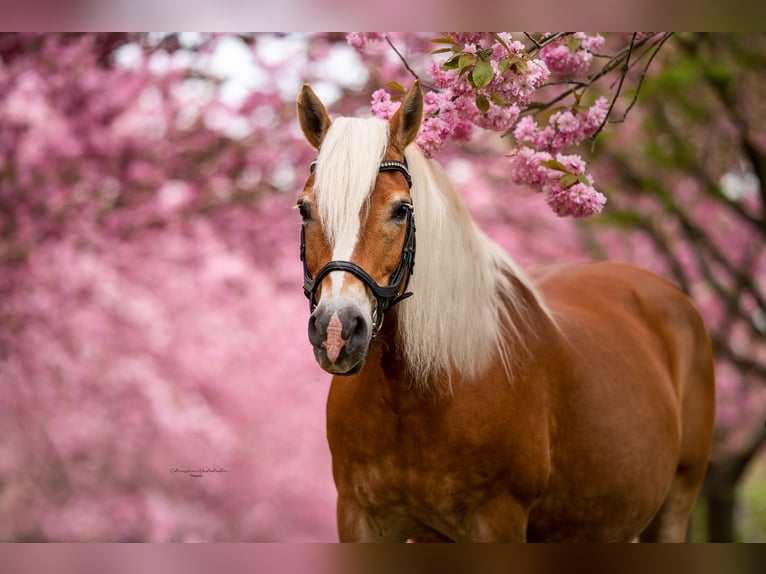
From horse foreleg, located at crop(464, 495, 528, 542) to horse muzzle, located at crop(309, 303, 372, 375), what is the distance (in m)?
0.60

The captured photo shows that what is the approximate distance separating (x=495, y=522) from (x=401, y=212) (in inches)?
30.5

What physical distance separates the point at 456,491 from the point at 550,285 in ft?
3.51

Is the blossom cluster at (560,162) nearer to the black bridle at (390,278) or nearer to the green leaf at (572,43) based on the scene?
the green leaf at (572,43)

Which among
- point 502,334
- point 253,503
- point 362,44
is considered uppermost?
point 362,44

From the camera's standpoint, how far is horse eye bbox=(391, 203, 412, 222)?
5.97ft

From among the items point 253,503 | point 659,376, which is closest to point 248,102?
point 253,503

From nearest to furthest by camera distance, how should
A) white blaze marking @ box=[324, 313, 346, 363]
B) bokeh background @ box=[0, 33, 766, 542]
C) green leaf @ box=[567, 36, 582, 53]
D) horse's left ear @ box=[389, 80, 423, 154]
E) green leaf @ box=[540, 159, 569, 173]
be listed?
white blaze marking @ box=[324, 313, 346, 363]
horse's left ear @ box=[389, 80, 423, 154]
green leaf @ box=[540, 159, 569, 173]
green leaf @ box=[567, 36, 582, 53]
bokeh background @ box=[0, 33, 766, 542]

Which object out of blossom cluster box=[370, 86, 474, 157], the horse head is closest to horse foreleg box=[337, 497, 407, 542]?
the horse head

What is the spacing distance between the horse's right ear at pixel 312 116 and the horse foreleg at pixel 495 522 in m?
0.94

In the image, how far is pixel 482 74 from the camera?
6.47 feet

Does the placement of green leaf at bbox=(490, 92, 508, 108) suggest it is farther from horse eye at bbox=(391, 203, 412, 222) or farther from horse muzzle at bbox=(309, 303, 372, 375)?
horse muzzle at bbox=(309, 303, 372, 375)

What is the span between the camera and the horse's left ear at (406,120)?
1.92 metres

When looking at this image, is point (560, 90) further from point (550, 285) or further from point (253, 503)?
point (253, 503)

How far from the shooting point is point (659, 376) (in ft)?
9.08
